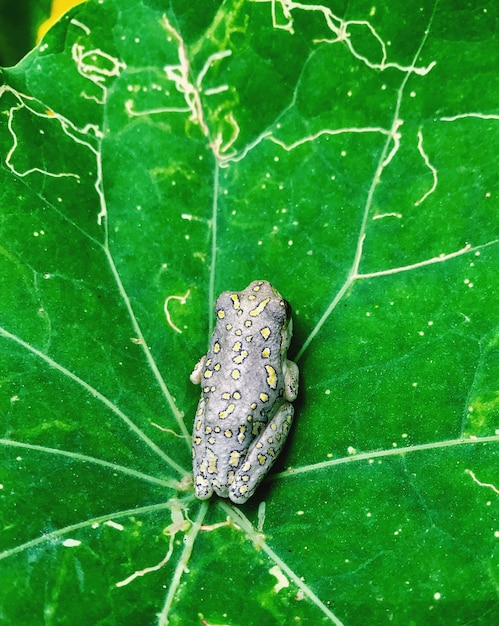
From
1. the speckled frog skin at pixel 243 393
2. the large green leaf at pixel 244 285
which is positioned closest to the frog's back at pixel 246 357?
the speckled frog skin at pixel 243 393

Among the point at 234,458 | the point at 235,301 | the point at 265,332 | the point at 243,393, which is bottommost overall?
the point at 234,458

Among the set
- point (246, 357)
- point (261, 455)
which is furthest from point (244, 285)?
point (261, 455)

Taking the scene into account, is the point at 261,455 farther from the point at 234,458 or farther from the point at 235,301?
the point at 235,301

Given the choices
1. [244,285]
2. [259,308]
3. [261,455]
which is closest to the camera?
[261,455]

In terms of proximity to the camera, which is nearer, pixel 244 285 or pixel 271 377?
pixel 271 377

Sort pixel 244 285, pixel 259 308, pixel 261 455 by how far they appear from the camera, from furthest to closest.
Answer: pixel 244 285
pixel 259 308
pixel 261 455

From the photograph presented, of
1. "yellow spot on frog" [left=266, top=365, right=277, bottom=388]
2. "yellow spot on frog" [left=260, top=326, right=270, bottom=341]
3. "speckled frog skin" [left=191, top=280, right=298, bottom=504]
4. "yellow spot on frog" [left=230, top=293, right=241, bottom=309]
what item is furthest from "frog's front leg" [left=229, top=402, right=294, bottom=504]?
"yellow spot on frog" [left=230, top=293, right=241, bottom=309]

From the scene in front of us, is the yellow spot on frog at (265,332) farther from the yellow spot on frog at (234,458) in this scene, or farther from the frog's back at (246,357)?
the yellow spot on frog at (234,458)
